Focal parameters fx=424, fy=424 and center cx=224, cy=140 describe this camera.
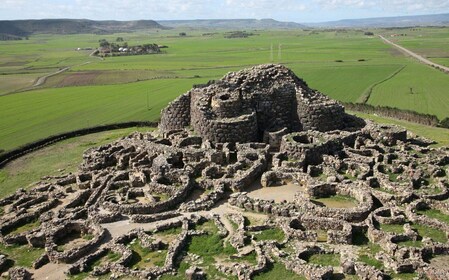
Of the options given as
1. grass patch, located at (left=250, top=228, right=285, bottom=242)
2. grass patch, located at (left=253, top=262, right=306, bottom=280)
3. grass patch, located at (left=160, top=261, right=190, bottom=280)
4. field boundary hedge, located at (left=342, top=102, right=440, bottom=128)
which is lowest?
grass patch, located at (left=160, top=261, right=190, bottom=280)

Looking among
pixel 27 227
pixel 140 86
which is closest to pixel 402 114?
pixel 27 227

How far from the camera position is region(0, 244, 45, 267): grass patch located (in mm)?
24453

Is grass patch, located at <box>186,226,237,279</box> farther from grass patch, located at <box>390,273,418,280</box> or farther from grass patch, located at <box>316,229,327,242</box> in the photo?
grass patch, located at <box>390,273,418,280</box>

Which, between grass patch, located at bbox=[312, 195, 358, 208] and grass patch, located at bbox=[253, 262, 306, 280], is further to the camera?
grass patch, located at bbox=[312, 195, 358, 208]

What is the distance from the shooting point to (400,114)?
61719 mm

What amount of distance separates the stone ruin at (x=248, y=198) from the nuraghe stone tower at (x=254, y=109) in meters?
0.14

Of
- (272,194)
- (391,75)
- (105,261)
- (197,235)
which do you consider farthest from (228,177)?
(391,75)

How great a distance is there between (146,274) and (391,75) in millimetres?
100072

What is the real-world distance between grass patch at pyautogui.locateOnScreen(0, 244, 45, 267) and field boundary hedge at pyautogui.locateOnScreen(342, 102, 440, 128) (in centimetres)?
5009

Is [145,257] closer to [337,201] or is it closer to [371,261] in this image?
[371,261]

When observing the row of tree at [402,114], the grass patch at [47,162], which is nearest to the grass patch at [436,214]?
the grass patch at [47,162]

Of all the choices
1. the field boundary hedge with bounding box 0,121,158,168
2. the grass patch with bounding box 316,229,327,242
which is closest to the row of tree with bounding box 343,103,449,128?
the field boundary hedge with bounding box 0,121,158,168

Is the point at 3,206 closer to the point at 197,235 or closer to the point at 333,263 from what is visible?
the point at 197,235

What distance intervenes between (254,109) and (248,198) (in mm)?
16419
